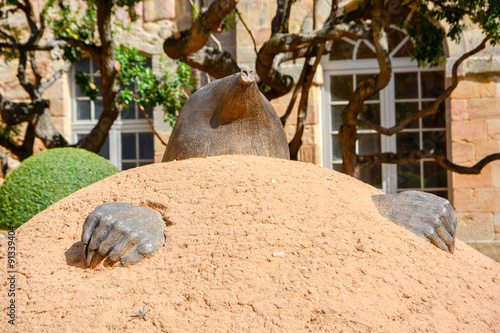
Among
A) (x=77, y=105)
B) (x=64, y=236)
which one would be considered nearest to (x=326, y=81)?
(x=77, y=105)

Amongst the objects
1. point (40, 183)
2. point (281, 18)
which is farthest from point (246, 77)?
point (281, 18)

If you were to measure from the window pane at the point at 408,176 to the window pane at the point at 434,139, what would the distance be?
0.29 meters

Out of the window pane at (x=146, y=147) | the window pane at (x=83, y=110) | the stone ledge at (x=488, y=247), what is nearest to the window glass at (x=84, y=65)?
the window pane at (x=83, y=110)

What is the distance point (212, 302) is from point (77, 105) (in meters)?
6.50

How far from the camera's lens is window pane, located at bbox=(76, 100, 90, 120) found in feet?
25.0

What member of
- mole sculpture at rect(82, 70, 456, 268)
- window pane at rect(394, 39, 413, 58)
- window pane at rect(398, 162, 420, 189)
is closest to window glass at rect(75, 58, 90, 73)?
window pane at rect(394, 39, 413, 58)

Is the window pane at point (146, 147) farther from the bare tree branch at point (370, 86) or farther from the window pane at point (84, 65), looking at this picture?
the bare tree branch at point (370, 86)

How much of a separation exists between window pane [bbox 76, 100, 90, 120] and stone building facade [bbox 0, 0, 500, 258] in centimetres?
6

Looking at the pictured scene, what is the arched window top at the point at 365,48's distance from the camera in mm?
6688

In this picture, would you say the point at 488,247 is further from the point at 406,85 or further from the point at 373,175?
the point at 406,85

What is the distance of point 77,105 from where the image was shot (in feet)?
25.0

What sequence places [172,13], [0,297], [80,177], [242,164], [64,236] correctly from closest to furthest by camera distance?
[0,297]
[64,236]
[242,164]
[80,177]
[172,13]

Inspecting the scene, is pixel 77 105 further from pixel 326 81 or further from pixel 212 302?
pixel 212 302

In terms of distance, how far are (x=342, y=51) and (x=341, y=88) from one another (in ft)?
1.61
